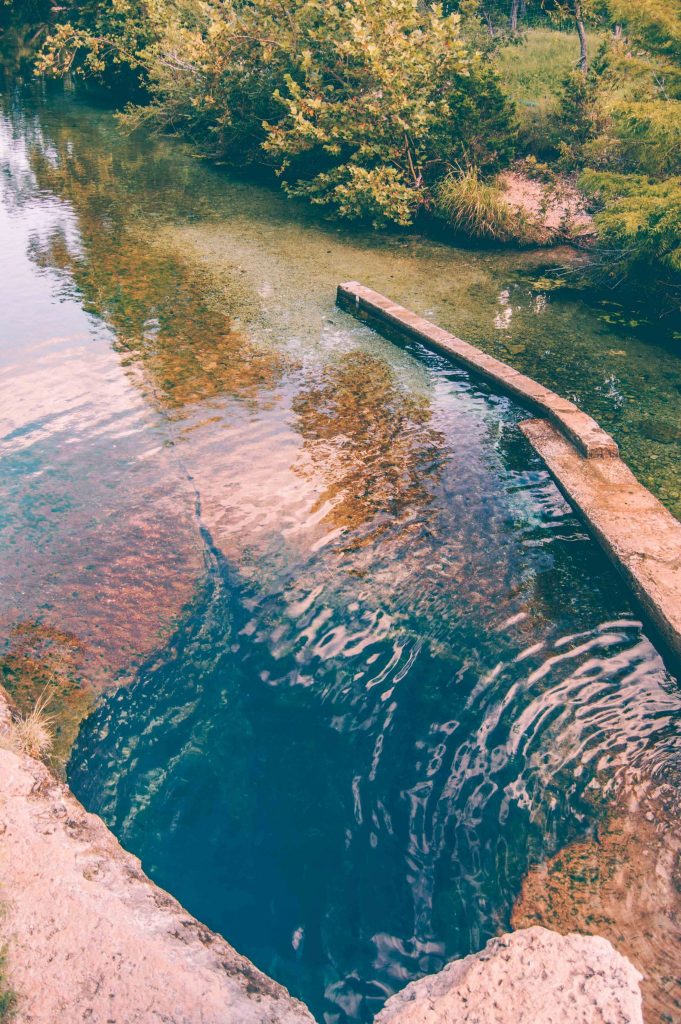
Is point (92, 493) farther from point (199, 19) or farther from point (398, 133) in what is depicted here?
point (199, 19)

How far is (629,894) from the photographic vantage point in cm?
228

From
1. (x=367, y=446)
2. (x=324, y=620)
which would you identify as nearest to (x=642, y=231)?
(x=367, y=446)

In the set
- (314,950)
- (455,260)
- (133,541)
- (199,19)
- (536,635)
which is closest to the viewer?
(314,950)

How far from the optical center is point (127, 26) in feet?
45.4

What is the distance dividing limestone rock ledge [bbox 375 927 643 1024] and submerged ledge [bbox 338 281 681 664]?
1534 mm

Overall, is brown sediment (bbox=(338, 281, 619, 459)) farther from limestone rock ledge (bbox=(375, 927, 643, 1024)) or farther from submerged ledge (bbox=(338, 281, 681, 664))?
limestone rock ledge (bbox=(375, 927, 643, 1024))

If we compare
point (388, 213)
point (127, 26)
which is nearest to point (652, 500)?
point (388, 213)

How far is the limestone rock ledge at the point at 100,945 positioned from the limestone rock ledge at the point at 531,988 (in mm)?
362

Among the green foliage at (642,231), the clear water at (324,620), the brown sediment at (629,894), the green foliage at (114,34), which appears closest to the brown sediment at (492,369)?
the clear water at (324,620)

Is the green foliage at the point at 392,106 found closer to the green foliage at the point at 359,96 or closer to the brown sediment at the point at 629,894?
the green foliage at the point at 359,96

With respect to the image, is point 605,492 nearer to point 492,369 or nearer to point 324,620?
point 492,369

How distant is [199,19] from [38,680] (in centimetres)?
1422

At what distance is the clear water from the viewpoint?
249 centimetres

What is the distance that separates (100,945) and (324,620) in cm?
171
